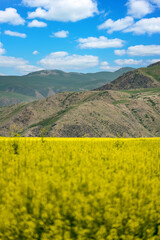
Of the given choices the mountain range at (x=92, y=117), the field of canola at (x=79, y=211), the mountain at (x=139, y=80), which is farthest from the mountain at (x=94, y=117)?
the field of canola at (x=79, y=211)

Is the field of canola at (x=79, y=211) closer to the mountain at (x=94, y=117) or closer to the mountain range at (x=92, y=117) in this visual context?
the mountain range at (x=92, y=117)

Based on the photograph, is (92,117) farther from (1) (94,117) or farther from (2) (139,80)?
(2) (139,80)

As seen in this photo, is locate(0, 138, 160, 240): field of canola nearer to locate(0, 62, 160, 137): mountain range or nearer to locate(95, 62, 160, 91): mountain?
locate(0, 62, 160, 137): mountain range

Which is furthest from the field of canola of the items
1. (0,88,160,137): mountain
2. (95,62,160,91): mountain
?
(95,62,160,91): mountain

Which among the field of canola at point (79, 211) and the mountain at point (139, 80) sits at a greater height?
the mountain at point (139, 80)

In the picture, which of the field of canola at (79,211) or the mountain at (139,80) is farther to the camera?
the mountain at (139,80)

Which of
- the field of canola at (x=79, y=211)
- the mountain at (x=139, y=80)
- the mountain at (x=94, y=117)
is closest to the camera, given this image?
the field of canola at (x=79, y=211)

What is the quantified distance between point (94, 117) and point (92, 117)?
0.62 meters

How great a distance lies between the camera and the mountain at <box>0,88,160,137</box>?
5719 centimetres

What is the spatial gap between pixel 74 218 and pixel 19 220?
107 cm

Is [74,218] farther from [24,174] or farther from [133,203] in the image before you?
[24,174]

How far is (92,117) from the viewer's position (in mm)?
60656

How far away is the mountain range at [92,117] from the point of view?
188ft


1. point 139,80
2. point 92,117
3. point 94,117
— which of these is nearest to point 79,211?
Result: point 92,117
